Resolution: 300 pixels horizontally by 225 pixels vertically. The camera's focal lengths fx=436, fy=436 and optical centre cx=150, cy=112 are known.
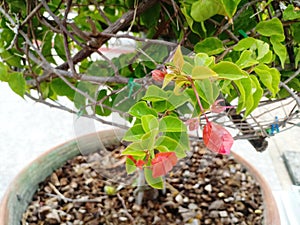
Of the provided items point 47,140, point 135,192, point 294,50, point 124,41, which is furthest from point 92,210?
point 47,140

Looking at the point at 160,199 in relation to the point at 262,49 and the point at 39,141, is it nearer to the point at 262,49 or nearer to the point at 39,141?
the point at 262,49

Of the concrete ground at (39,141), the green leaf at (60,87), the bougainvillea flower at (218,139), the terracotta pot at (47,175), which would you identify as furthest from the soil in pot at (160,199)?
the bougainvillea flower at (218,139)

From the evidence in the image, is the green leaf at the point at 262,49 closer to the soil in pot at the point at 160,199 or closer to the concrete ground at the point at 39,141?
the soil in pot at the point at 160,199

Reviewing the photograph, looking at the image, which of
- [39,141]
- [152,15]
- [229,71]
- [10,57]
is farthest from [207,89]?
[39,141]

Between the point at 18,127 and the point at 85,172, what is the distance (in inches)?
22.4

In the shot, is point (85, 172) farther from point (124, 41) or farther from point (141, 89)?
point (141, 89)

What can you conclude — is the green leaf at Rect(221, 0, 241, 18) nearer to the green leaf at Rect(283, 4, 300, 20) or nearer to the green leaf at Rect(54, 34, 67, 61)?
the green leaf at Rect(283, 4, 300, 20)

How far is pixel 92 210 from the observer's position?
29.1 inches

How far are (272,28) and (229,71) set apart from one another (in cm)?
16

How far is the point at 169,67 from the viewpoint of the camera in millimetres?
288

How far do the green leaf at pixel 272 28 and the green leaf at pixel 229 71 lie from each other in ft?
0.49

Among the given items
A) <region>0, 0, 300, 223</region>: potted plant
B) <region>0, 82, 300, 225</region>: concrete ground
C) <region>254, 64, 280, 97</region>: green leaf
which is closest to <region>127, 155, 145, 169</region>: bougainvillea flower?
<region>0, 0, 300, 223</region>: potted plant

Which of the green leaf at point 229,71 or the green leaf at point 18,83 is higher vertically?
the green leaf at point 18,83

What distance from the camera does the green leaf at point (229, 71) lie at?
273 mm
